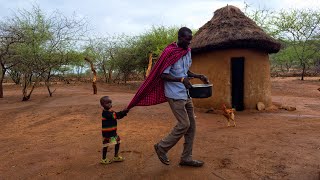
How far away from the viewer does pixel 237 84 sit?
10.5 m

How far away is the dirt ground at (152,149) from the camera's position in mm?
4086

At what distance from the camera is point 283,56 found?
2983 cm

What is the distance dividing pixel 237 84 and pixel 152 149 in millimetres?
5997

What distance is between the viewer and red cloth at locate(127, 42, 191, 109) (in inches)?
157

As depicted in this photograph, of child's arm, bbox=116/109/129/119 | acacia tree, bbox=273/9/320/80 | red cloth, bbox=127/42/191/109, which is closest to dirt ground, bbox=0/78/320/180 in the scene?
child's arm, bbox=116/109/129/119

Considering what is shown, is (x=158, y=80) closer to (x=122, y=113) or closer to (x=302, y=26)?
(x=122, y=113)

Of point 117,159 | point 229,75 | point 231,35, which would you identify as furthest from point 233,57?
point 117,159

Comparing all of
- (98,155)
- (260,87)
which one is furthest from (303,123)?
(98,155)

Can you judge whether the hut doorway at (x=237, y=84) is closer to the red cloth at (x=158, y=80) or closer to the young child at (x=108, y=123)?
the red cloth at (x=158, y=80)

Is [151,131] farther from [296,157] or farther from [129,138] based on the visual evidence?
[296,157]

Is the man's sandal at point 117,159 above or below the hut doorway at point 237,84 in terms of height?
below

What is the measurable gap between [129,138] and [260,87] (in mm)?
5001

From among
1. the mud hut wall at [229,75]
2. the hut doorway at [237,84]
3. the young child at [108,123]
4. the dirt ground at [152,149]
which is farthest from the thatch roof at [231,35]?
the young child at [108,123]

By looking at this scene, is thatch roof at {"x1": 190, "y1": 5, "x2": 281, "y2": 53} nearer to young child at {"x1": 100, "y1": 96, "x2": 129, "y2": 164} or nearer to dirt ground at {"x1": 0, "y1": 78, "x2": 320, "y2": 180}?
dirt ground at {"x1": 0, "y1": 78, "x2": 320, "y2": 180}
